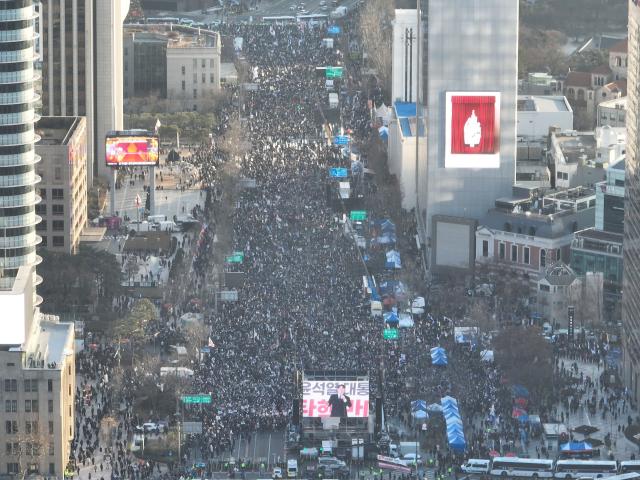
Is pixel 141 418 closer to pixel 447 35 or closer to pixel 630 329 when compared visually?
pixel 630 329

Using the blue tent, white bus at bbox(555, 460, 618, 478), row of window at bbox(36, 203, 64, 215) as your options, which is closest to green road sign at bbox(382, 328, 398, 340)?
the blue tent

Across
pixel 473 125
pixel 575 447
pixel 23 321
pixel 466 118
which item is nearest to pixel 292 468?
pixel 575 447

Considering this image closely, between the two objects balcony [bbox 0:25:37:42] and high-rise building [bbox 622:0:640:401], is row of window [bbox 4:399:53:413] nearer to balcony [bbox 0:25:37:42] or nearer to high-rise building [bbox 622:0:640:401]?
balcony [bbox 0:25:37:42]

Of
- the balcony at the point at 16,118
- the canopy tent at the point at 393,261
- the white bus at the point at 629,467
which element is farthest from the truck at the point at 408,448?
the canopy tent at the point at 393,261

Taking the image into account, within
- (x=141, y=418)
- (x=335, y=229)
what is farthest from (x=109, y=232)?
(x=141, y=418)

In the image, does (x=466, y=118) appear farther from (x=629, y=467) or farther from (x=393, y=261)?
(x=629, y=467)

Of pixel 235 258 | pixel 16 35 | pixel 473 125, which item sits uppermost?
pixel 16 35

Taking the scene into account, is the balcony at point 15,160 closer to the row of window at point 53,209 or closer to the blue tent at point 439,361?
the blue tent at point 439,361
